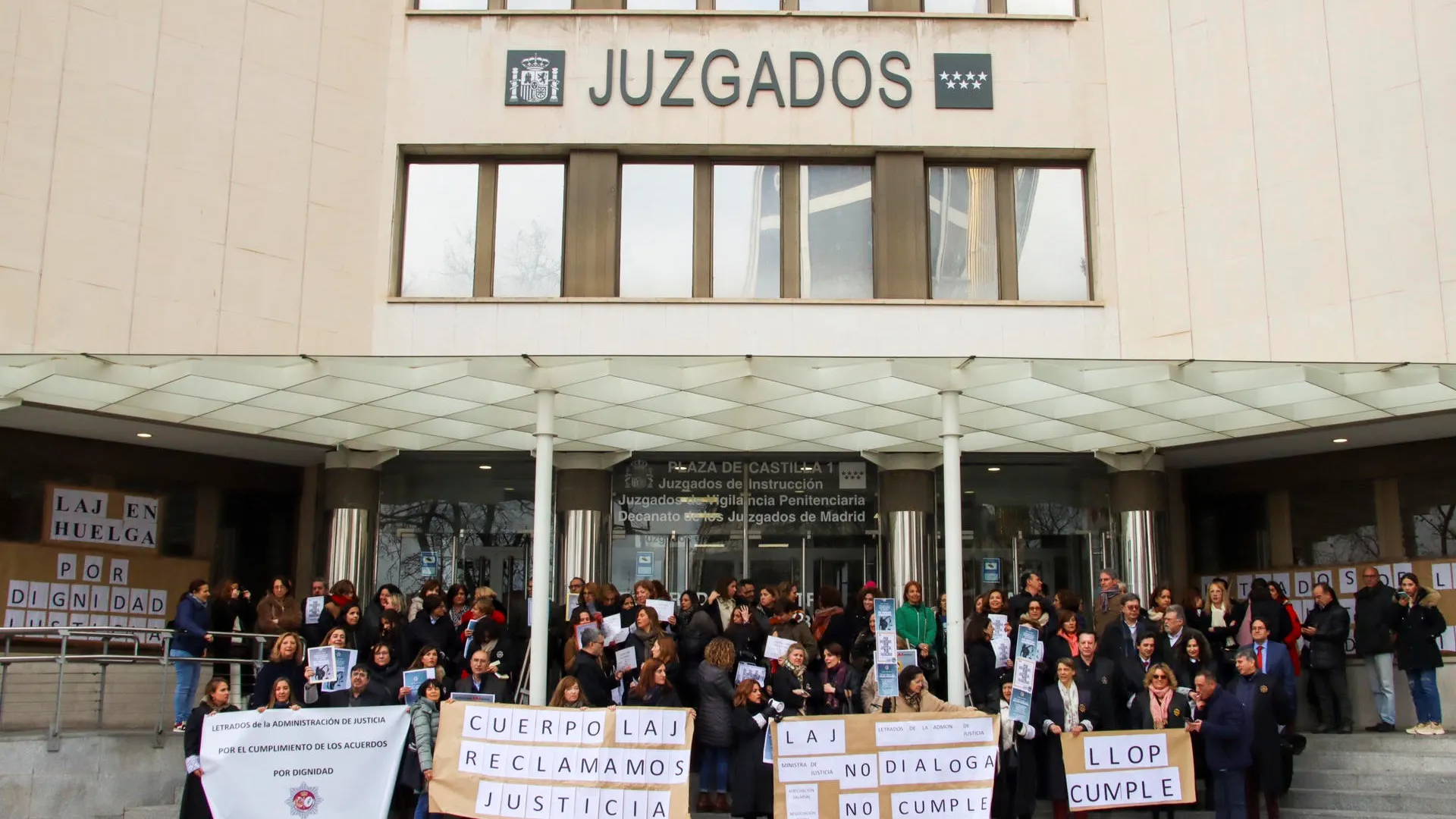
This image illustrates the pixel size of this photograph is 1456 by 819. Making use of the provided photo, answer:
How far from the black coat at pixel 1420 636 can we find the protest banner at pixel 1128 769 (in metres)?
4.11

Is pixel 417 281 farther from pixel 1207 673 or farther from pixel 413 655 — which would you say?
pixel 1207 673

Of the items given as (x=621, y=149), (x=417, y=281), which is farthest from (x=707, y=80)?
(x=417, y=281)

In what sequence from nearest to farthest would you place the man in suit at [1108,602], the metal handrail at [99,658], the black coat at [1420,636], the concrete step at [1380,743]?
the metal handrail at [99,658]
the concrete step at [1380,743]
the black coat at [1420,636]
the man in suit at [1108,602]

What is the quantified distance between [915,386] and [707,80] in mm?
6458

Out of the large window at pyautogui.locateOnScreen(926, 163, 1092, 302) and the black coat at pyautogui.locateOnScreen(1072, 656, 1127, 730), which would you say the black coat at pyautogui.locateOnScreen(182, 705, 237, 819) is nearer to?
the black coat at pyautogui.locateOnScreen(1072, 656, 1127, 730)

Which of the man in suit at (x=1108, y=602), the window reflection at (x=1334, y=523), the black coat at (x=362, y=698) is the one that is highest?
the window reflection at (x=1334, y=523)

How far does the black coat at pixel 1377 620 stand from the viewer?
50.1 ft

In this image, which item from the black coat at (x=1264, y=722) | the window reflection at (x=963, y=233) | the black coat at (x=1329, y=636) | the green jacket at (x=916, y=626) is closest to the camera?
the black coat at (x=1264, y=722)

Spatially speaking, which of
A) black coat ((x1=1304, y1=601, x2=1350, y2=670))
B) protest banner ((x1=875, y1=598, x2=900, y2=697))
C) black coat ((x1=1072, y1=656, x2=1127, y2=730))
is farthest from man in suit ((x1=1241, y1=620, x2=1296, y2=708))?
protest banner ((x1=875, y1=598, x2=900, y2=697))

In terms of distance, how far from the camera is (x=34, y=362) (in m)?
13.9

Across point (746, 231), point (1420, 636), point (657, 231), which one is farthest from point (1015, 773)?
point (657, 231)

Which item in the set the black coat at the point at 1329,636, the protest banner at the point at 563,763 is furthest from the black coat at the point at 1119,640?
the protest banner at the point at 563,763

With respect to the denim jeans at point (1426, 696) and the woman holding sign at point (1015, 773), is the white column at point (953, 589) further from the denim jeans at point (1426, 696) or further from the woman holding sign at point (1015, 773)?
Answer: the denim jeans at point (1426, 696)

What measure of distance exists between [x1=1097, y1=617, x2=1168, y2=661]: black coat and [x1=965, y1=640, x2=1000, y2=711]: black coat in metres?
1.04
